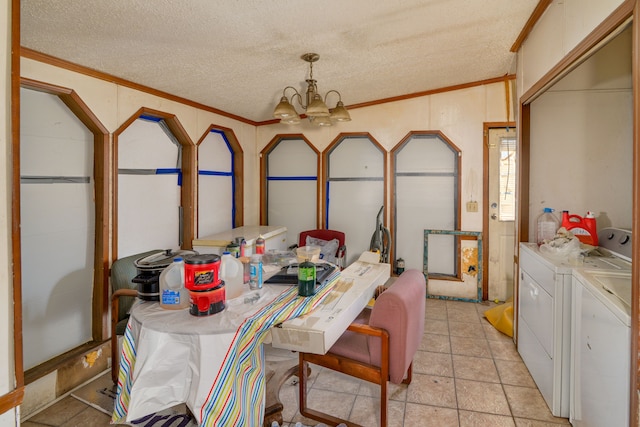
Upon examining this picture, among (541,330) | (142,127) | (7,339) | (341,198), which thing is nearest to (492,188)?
(341,198)

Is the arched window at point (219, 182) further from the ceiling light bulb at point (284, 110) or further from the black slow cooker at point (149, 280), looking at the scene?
the black slow cooker at point (149, 280)

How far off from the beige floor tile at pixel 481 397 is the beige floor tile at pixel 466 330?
814 millimetres

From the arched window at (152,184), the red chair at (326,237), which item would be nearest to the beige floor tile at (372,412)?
the red chair at (326,237)

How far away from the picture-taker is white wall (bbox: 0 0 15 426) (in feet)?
3.34

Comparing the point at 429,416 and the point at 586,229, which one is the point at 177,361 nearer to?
the point at 429,416

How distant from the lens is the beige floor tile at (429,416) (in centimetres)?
208

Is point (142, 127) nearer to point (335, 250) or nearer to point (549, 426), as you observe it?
point (335, 250)

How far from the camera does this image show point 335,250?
410 cm

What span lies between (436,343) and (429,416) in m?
1.05

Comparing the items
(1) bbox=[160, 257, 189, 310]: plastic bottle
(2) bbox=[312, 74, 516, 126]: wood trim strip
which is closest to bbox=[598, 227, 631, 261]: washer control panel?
(2) bbox=[312, 74, 516, 126]: wood trim strip

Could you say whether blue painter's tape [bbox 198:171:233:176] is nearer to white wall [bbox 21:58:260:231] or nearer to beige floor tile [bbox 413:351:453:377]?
white wall [bbox 21:58:260:231]

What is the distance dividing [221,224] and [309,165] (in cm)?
135

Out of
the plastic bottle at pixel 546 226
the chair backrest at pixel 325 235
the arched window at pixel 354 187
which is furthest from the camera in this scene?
the arched window at pixel 354 187

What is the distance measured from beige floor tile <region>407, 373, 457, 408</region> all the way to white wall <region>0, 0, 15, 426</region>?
6.88 ft
